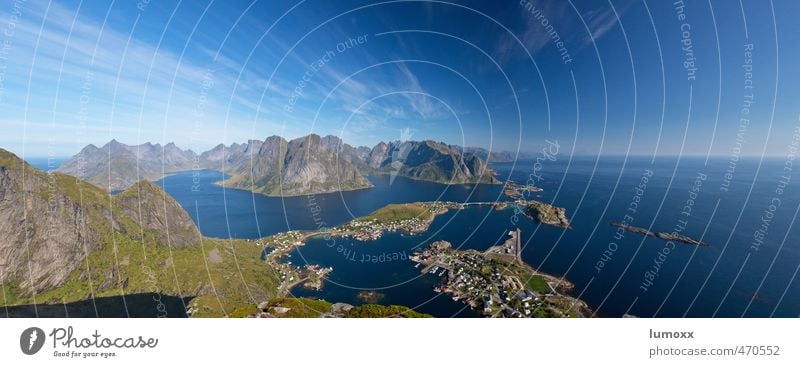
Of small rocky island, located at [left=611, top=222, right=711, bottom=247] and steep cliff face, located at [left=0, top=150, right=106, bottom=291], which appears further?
small rocky island, located at [left=611, top=222, right=711, bottom=247]

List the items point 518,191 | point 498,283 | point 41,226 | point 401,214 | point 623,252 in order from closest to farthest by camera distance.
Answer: point 498,283 < point 41,226 < point 623,252 < point 401,214 < point 518,191

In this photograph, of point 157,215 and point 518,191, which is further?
point 518,191

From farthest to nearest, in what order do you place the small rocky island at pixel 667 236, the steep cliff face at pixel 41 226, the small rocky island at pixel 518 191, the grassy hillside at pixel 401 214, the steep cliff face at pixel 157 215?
the small rocky island at pixel 518 191
the grassy hillside at pixel 401 214
the steep cliff face at pixel 157 215
the small rocky island at pixel 667 236
the steep cliff face at pixel 41 226

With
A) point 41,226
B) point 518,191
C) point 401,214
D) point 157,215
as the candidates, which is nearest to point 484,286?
point 401,214

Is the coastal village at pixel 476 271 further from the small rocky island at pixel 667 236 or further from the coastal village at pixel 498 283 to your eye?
the small rocky island at pixel 667 236

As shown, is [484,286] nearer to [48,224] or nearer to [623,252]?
[623,252]

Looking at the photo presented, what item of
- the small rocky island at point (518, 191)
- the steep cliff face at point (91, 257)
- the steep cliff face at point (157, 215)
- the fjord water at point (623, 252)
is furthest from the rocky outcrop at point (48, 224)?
the small rocky island at point (518, 191)

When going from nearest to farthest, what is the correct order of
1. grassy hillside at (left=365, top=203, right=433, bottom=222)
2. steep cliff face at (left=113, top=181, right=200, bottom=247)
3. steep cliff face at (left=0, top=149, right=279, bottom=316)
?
steep cliff face at (left=0, top=149, right=279, bottom=316) < steep cliff face at (left=113, top=181, right=200, bottom=247) < grassy hillside at (left=365, top=203, right=433, bottom=222)

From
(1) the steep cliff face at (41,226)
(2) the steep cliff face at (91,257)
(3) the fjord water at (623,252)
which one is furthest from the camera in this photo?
(1) the steep cliff face at (41,226)

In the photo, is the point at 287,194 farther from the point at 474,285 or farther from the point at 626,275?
the point at 626,275

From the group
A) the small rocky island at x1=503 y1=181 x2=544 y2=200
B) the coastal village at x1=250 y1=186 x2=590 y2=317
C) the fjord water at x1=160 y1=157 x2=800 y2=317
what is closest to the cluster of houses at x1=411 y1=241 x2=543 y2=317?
the coastal village at x1=250 y1=186 x2=590 y2=317

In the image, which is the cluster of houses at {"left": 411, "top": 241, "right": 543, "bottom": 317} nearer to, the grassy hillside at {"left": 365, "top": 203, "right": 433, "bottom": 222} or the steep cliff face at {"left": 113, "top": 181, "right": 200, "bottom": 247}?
the grassy hillside at {"left": 365, "top": 203, "right": 433, "bottom": 222}
